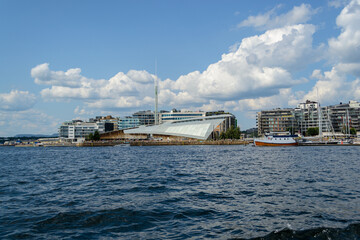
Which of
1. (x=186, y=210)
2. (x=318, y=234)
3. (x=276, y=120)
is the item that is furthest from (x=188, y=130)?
(x=318, y=234)

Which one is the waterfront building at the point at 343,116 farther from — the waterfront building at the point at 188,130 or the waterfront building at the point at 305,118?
the waterfront building at the point at 188,130

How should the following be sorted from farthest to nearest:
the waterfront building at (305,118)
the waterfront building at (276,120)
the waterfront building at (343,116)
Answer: the waterfront building at (276,120), the waterfront building at (305,118), the waterfront building at (343,116)

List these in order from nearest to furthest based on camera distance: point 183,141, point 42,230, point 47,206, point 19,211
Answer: point 42,230, point 19,211, point 47,206, point 183,141

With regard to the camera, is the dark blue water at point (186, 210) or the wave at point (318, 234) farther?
the dark blue water at point (186, 210)

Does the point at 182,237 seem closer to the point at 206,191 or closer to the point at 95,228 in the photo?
the point at 95,228

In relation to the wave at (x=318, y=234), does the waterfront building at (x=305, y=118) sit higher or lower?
higher

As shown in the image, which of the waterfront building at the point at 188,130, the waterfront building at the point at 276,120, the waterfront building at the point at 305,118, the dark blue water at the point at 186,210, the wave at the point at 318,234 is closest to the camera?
the wave at the point at 318,234

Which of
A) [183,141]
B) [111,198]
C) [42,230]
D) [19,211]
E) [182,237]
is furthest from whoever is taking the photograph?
[183,141]

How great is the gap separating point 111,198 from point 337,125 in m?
192

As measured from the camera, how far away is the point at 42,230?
11438 mm

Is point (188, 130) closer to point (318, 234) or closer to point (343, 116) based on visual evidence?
point (343, 116)

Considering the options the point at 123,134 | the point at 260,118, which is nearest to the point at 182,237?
the point at 123,134

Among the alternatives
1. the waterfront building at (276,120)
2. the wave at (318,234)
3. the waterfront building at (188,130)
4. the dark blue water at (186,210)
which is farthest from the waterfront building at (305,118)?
the wave at (318,234)

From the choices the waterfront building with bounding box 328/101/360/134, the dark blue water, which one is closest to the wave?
the dark blue water
